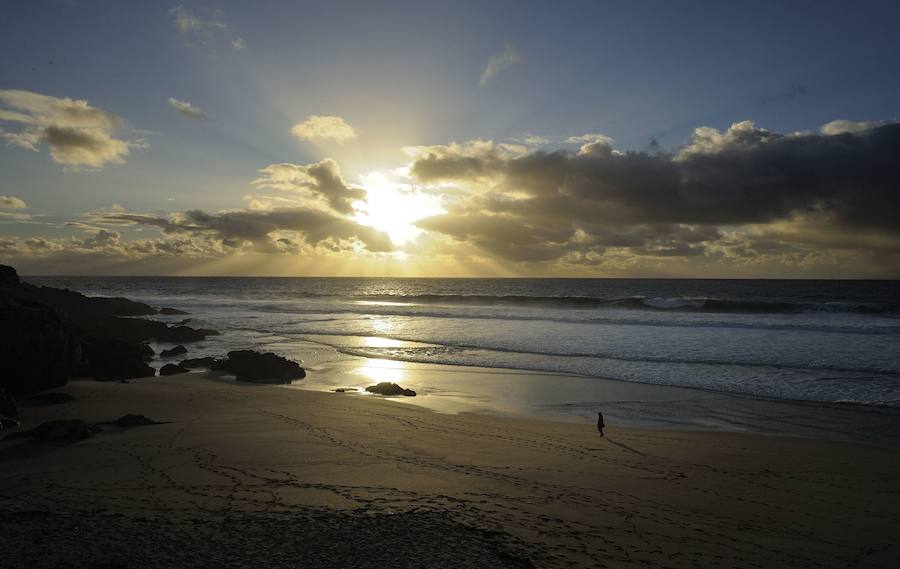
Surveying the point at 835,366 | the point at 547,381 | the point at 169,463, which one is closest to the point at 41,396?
the point at 169,463

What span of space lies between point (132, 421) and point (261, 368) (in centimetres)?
914

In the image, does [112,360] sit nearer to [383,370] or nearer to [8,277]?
[8,277]

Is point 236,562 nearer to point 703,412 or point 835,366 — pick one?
point 703,412

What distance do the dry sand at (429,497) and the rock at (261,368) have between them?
7.05 metres

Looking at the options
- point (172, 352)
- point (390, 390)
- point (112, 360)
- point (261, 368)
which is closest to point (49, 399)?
point (112, 360)

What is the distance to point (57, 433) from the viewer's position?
10039mm

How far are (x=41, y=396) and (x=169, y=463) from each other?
8.07 m

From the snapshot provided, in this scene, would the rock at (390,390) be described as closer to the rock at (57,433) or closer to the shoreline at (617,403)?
the shoreline at (617,403)

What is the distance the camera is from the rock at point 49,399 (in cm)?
1363

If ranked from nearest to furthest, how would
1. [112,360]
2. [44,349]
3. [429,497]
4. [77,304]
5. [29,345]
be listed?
[429,497], [29,345], [44,349], [112,360], [77,304]

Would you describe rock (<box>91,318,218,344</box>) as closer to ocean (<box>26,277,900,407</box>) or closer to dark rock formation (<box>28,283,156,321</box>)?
ocean (<box>26,277,900,407</box>)

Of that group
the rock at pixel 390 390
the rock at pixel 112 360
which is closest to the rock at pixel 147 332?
the rock at pixel 112 360

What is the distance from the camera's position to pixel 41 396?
13977 millimetres

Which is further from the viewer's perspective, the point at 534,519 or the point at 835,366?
the point at 835,366
